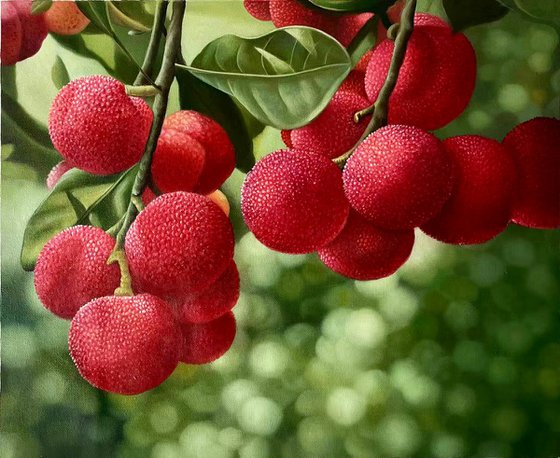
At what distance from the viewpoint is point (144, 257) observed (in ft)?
3.03

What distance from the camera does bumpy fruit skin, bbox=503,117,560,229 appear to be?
37.7 inches

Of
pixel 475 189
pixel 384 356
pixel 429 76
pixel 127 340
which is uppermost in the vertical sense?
pixel 429 76

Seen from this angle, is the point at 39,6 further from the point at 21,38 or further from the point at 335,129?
the point at 335,129

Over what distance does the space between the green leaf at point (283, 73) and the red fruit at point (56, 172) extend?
0.24 m

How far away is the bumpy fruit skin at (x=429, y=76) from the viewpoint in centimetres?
92

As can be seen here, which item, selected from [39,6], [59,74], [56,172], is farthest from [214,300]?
[39,6]

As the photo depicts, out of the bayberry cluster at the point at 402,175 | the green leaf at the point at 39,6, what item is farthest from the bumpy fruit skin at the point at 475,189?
the green leaf at the point at 39,6

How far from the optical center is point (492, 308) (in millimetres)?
1004

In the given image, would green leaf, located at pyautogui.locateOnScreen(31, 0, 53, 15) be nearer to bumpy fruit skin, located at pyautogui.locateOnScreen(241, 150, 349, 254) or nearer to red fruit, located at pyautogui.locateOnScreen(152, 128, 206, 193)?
red fruit, located at pyautogui.locateOnScreen(152, 128, 206, 193)

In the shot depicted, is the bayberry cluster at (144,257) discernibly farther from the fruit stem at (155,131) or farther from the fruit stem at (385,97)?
the fruit stem at (385,97)

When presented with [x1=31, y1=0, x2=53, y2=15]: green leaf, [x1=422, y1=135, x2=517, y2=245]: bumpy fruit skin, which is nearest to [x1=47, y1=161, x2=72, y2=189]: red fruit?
[x1=31, y1=0, x2=53, y2=15]: green leaf

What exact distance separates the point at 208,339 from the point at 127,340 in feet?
0.43

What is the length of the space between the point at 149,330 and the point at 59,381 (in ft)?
0.69

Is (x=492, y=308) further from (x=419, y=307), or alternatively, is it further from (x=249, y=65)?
(x=249, y=65)
